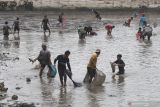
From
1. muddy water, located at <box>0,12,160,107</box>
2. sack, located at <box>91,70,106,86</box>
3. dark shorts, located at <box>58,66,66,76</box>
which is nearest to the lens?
muddy water, located at <box>0,12,160,107</box>

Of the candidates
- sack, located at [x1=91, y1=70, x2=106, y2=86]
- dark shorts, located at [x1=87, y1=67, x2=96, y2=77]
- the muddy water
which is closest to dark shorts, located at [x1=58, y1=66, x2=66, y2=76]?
the muddy water

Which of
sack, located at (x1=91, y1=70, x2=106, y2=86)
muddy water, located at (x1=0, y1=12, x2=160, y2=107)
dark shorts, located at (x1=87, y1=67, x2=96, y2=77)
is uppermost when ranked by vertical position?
dark shorts, located at (x1=87, y1=67, x2=96, y2=77)

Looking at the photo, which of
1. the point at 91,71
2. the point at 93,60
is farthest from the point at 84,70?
the point at 93,60

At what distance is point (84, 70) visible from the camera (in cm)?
2269

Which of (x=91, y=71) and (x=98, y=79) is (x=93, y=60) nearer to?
(x=91, y=71)

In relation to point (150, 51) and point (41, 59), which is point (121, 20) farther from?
point (41, 59)

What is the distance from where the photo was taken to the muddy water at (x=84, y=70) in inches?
688

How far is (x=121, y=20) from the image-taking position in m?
49.1

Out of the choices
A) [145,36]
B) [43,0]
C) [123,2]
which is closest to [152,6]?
[123,2]

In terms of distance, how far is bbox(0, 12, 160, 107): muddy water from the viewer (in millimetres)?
17484

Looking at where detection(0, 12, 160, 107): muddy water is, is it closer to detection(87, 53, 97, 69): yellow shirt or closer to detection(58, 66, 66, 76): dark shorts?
detection(58, 66, 66, 76): dark shorts

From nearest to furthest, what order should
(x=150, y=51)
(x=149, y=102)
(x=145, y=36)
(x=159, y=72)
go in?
(x=149, y=102)
(x=159, y=72)
(x=150, y=51)
(x=145, y=36)

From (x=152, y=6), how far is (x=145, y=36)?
1044 inches

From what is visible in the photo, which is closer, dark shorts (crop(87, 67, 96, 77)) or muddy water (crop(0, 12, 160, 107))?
muddy water (crop(0, 12, 160, 107))
